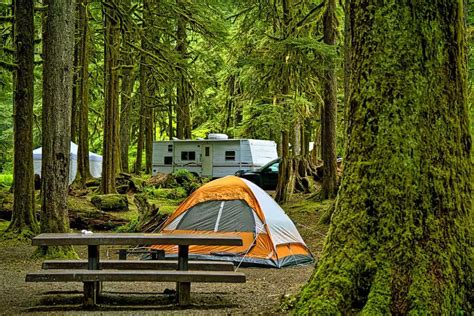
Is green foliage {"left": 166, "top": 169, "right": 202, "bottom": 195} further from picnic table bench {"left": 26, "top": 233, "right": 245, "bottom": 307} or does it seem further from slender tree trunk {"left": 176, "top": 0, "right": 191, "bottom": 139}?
picnic table bench {"left": 26, "top": 233, "right": 245, "bottom": 307}

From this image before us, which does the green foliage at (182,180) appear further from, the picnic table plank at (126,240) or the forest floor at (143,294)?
the picnic table plank at (126,240)

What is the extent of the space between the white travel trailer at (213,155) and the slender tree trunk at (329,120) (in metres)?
10.9

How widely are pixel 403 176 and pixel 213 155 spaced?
23336 millimetres

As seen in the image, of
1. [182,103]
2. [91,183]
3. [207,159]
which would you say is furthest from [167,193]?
[207,159]

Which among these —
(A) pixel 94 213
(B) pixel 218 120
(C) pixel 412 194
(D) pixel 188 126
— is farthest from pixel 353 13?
(B) pixel 218 120

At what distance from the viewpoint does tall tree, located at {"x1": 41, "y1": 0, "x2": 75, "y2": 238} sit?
28.2 feet

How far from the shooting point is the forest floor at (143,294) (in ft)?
18.6

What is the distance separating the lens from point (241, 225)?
9766 millimetres

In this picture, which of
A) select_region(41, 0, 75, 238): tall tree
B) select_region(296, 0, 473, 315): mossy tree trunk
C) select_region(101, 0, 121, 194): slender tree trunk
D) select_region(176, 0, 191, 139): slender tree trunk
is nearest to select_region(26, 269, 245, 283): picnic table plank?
select_region(296, 0, 473, 315): mossy tree trunk

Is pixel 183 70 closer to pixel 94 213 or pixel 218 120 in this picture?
pixel 94 213

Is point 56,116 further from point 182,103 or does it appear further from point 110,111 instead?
point 182,103

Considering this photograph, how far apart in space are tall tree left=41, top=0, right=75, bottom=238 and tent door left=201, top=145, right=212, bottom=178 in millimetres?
18543

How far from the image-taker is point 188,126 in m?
29.3

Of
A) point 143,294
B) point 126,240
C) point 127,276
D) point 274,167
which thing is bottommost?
point 143,294
